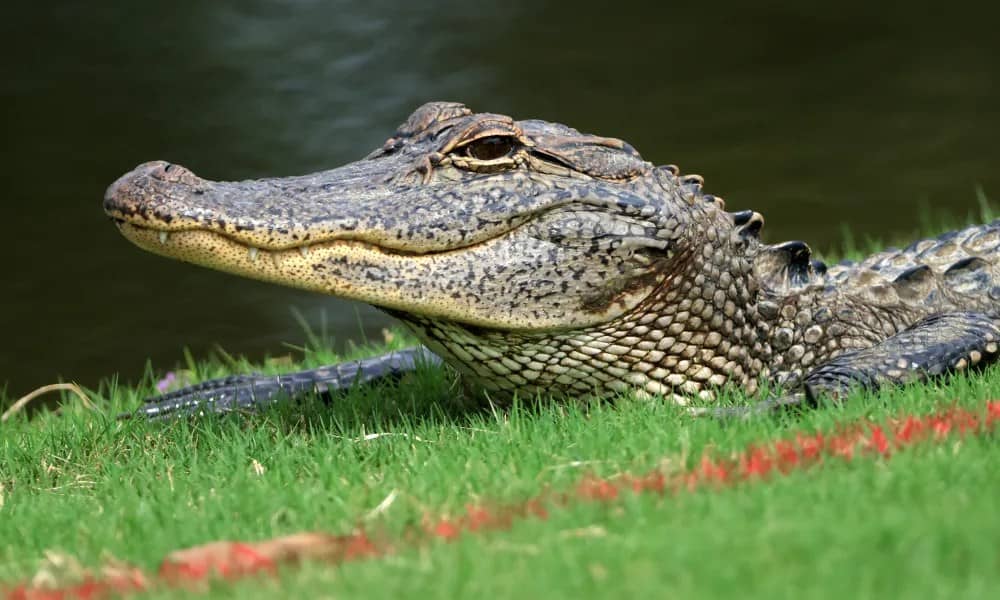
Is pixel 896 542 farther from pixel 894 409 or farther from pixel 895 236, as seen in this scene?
pixel 895 236

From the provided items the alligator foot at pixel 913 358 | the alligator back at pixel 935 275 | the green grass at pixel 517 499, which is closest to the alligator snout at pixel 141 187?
the green grass at pixel 517 499

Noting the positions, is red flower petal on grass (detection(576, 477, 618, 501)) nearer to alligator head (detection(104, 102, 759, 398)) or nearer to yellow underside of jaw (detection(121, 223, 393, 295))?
alligator head (detection(104, 102, 759, 398))

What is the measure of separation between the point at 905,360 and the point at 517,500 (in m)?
1.67

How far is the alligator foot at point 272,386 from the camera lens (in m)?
4.87

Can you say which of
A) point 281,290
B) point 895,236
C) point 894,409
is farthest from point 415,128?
point 281,290

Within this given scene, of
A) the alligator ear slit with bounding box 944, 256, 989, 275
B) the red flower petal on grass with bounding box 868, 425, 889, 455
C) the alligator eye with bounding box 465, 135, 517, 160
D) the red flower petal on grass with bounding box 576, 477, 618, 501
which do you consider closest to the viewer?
the red flower petal on grass with bounding box 576, 477, 618, 501

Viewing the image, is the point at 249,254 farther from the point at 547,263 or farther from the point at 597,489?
the point at 597,489

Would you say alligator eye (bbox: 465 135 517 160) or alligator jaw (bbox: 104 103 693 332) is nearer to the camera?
alligator jaw (bbox: 104 103 693 332)

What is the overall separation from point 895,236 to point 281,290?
4702mm

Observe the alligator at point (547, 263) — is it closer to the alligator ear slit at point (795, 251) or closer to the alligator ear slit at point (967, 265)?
the alligator ear slit at point (795, 251)

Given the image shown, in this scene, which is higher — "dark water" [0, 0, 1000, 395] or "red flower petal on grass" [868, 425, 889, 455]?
"dark water" [0, 0, 1000, 395]

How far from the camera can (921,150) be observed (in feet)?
36.6

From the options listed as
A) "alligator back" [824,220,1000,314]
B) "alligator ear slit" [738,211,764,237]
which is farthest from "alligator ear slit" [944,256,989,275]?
"alligator ear slit" [738,211,764,237]

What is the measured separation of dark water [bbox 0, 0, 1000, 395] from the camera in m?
9.80
